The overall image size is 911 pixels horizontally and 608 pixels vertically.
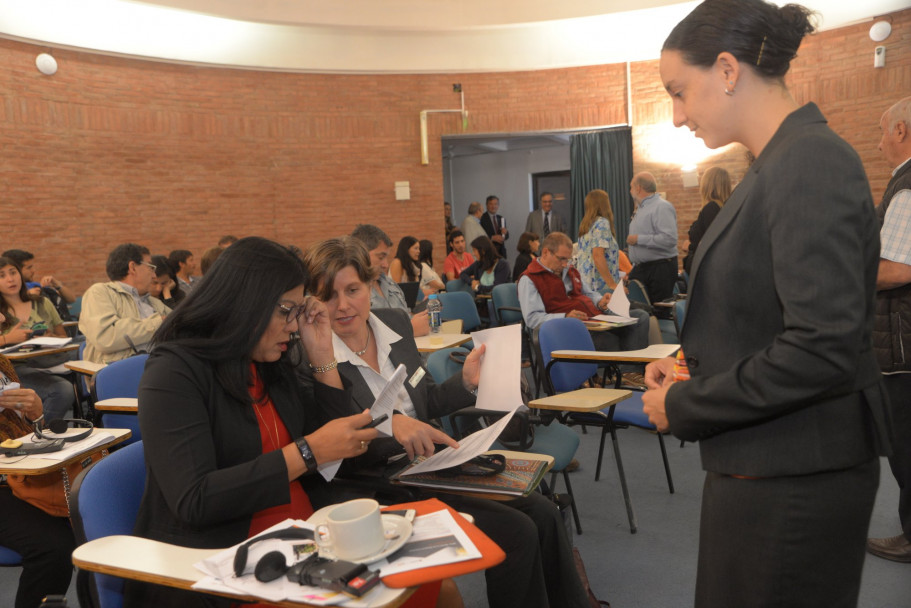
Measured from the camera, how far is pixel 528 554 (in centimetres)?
195

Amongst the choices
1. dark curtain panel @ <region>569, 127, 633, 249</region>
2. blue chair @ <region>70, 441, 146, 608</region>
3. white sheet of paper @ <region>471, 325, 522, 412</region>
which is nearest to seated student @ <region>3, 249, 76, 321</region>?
blue chair @ <region>70, 441, 146, 608</region>

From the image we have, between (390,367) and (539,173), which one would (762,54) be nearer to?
(390,367)

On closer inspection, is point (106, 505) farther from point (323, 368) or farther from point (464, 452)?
point (464, 452)

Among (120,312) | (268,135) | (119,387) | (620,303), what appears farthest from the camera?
(268,135)

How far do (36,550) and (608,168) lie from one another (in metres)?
9.98

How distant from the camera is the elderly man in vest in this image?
2.51 metres

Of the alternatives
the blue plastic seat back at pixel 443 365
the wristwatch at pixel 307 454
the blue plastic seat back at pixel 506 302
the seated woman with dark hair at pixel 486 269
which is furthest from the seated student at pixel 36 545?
the seated woman with dark hair at pixel 486 269

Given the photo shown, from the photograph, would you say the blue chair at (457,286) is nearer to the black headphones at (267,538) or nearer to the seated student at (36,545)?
the seated student at (36,545)

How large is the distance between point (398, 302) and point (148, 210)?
5335 mm

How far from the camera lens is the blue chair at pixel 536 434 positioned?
9.39 feet

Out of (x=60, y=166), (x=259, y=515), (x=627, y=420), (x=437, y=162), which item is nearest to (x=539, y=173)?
(x=437, y=162)

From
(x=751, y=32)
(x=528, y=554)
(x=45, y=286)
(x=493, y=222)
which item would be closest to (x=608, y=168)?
(x=493, y=222)

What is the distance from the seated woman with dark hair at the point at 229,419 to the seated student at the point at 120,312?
2.61 metres

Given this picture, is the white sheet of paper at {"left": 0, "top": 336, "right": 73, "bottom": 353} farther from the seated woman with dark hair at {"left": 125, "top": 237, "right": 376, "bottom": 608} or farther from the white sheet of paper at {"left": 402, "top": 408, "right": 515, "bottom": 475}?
the white sheet of paper at {"left": 402, "top": 408, "right": 515, "bottom": 475}
